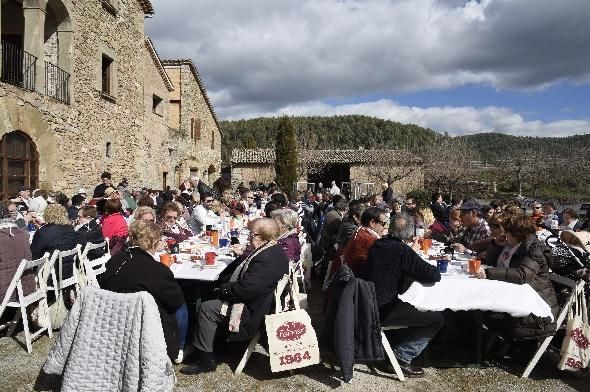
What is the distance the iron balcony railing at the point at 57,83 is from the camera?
10.8m

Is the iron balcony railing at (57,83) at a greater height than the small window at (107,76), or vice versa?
the small window at (107,76)

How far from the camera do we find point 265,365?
4137mm

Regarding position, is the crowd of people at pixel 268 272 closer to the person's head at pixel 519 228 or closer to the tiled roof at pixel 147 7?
the person's head at pixel 519 228

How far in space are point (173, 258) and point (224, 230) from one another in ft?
7.74

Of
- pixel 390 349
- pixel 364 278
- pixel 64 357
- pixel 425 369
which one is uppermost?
pixel 364 278

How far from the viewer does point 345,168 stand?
3625cm

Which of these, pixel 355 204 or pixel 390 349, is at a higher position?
pixel 355 204

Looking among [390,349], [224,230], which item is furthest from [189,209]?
[390,349]

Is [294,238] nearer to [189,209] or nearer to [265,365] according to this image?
[265,365]

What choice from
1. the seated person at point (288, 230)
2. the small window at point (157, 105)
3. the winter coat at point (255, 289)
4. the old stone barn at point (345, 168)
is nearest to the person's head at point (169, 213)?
the seated person at point (288, 230)

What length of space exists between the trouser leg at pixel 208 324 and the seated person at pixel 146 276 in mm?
480

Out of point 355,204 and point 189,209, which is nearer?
point 355,204

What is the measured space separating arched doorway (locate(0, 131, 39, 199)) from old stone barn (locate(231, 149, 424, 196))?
21.9 meters

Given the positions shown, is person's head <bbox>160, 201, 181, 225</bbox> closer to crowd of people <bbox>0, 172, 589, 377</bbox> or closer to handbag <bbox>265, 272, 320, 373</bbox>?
crowd of people <bbox>0, 172, 589, 377</bbox>
